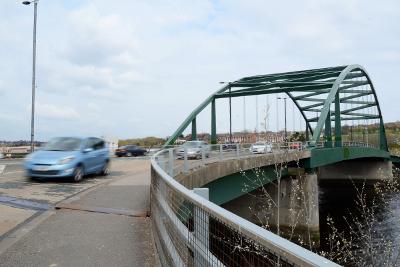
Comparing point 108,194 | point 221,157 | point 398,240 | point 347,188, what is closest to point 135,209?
point 108,194

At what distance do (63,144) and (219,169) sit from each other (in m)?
6.08

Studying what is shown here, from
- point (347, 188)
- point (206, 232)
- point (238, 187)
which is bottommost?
point (347, 188)

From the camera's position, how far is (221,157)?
19.2 metres

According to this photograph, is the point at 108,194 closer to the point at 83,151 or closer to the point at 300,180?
the point at 83,151

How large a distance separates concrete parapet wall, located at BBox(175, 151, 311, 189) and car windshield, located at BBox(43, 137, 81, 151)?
439cm

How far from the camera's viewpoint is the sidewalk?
5.88 m

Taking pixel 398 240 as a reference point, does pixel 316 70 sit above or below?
above

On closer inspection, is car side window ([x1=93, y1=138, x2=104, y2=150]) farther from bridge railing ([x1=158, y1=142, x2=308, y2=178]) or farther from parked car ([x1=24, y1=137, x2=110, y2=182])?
bridge railing ([x1=158, y1=142, x2=308, y2=178])

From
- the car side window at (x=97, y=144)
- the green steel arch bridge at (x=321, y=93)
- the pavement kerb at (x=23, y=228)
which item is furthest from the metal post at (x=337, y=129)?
the pavement kerb at (x=23, y=228)

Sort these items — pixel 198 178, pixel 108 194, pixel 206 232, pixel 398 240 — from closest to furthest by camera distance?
pixel 206 232
pixel 108 194
pixel 198 178
pixel 398 240

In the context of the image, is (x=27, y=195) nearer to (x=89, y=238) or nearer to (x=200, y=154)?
(x=89, y=238)

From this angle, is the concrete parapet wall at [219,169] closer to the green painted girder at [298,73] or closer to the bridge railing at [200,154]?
the bridge railing at [200,154]

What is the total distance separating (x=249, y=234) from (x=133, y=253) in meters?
4.44

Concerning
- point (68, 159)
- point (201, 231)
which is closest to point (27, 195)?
point (68, 159)
